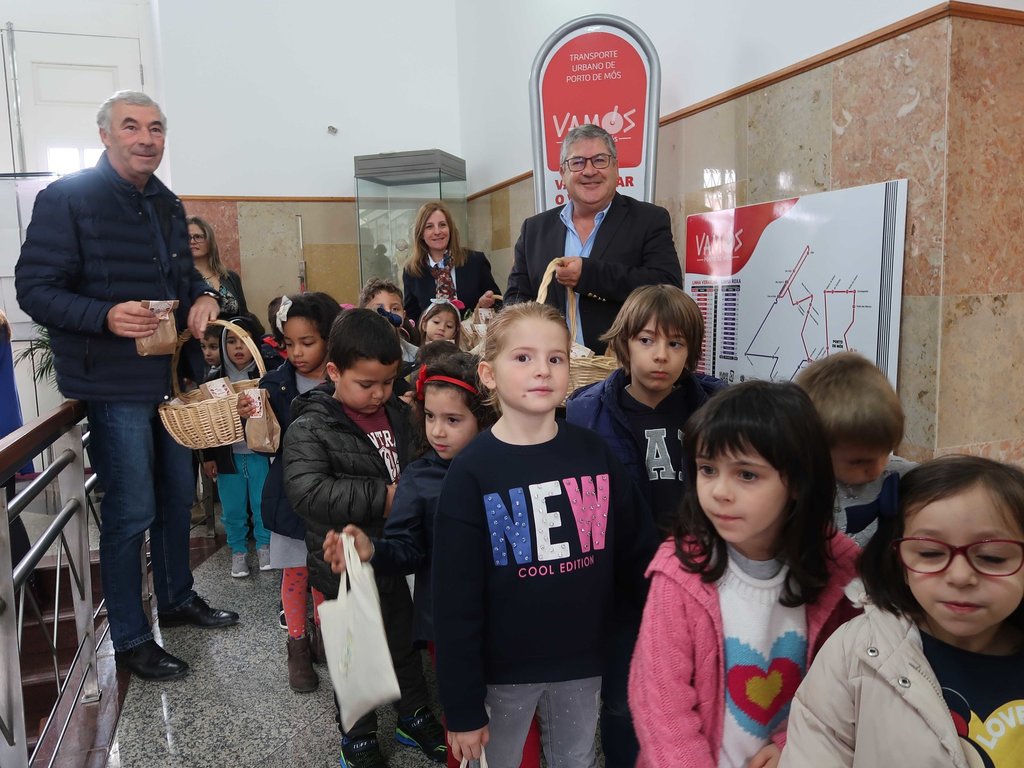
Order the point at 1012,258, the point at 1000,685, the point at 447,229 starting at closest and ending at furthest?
the point at 1000,685 < the point at 1012,258 < the point at 447,229

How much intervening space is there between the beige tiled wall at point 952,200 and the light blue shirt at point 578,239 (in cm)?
85

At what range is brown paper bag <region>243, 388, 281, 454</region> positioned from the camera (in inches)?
92.2

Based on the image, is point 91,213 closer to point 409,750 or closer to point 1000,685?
point 409,750

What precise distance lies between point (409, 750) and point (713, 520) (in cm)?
133

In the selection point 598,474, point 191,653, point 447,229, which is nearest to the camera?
point 598,474

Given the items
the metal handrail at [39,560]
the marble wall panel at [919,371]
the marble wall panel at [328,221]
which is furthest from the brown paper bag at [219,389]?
the marble wall panel at [328,221]

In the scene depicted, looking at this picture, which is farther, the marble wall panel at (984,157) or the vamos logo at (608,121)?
the vamos logo at (608,121)

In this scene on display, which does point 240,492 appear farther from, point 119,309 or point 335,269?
point 335,269

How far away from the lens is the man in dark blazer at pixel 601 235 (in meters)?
2.33

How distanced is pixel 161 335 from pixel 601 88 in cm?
214

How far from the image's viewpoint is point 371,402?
2.03 m

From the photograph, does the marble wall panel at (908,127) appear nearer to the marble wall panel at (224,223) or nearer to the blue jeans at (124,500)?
the blue jeans at (124,500)

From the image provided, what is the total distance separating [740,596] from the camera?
3.91 ft

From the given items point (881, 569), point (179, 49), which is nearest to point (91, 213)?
point (881, 569)
